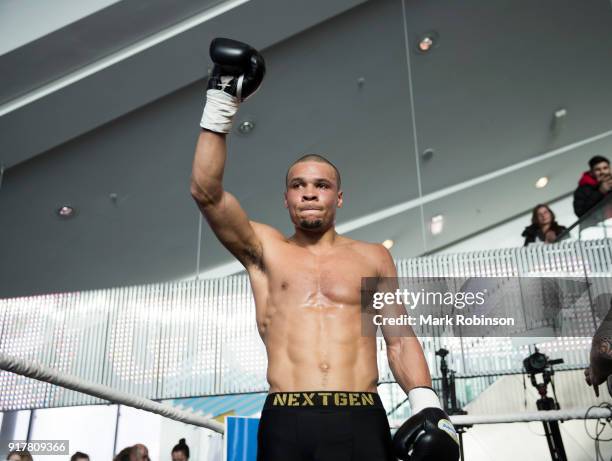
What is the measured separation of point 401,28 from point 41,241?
154 inches

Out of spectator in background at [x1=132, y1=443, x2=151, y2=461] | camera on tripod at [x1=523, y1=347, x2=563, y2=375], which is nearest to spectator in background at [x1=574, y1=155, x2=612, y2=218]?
camera on tripod at [x1=523, y1=347, x2=563, y2=375]

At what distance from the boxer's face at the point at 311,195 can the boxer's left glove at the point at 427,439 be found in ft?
1.86

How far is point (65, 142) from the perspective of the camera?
5.37 meters

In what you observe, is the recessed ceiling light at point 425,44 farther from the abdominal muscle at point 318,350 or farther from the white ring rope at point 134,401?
the abdominal muscle at point 318,350

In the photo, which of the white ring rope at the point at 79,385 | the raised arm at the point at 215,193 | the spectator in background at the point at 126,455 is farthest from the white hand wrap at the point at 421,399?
the spectator in background at the point at 126,455

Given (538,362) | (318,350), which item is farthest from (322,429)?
(538,362)

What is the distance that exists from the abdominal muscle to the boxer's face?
0.25 metres

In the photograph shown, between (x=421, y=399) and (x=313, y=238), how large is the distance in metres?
0.53

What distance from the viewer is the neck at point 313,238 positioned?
5.88 ft

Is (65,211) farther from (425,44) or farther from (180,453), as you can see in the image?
(425,44)

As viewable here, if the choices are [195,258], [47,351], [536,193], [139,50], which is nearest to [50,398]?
[47,351]

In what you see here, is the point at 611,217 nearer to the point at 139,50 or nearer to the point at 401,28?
the point at 401,28

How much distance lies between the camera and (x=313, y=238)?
5.91ft

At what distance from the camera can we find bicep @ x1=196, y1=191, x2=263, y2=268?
1569 mm
